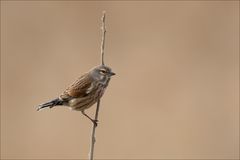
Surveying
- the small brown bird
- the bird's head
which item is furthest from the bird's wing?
the bird's head

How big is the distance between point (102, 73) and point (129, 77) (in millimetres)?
6894

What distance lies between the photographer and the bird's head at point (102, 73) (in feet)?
25.1

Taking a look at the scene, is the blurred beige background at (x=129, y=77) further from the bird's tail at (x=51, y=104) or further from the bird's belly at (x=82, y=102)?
the bird's tail at (x=51, y=104)

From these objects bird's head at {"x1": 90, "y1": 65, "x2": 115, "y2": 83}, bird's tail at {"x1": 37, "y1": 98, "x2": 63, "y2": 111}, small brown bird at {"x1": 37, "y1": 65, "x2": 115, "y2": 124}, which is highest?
bird's head at {"x1": 90, "y1": 65, "x2": 115, "y2": 83}

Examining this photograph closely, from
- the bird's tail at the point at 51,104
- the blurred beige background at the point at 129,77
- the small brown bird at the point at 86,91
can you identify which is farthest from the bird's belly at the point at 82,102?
the blurred beige background at the point at 129,77

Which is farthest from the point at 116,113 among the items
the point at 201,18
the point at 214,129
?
the point at 201,18

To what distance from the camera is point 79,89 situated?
800 centimetres

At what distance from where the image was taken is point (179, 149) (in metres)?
12.7

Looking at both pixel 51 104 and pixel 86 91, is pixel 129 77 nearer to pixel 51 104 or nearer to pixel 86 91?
pixel 86 91

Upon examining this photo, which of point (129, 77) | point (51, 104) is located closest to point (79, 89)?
point (51, 104)

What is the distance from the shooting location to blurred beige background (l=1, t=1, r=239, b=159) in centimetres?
1277

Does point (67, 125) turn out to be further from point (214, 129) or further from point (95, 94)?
point (95, 94)

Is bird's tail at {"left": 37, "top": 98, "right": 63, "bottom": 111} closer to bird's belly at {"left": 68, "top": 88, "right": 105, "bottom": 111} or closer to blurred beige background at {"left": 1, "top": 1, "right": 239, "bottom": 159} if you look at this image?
bird's belly at {"left": 68, "top": 88, "right": 105, "bottom": 111}

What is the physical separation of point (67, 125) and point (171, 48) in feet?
7.97
